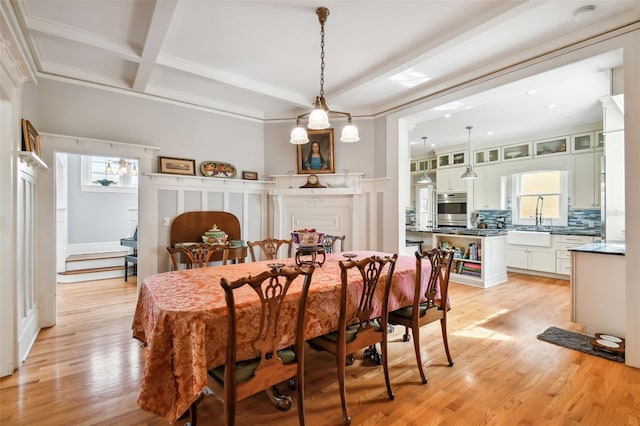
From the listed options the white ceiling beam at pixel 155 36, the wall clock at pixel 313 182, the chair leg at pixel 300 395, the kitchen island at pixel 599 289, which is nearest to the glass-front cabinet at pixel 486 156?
the kitchen island at pixel 599 289

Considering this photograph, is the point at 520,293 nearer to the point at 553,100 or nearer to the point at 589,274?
the point at 589,274

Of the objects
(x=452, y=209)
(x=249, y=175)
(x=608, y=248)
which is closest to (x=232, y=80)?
→ (x=249, y=175)

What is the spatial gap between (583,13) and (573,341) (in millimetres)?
2865

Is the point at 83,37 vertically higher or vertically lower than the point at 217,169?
higher

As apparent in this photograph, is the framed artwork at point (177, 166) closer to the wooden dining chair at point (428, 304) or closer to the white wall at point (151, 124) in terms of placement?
the white wall at point (151, 124)

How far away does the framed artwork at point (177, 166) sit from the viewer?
411 centimetres

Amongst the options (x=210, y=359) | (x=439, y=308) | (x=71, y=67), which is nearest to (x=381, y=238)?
(x=439, y=308)

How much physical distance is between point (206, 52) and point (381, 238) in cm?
325

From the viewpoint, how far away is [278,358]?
1.59 meters

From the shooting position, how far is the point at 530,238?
5734 millimetres

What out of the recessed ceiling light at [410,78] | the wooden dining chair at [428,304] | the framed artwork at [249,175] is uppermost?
the recessed ceiling light at [410,78]

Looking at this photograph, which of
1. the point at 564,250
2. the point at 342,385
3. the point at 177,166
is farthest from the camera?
the point at 564,250

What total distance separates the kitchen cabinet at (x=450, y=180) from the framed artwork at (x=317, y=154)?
3862mm

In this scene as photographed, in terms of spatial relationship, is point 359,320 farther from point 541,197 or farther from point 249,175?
point 541,197
